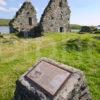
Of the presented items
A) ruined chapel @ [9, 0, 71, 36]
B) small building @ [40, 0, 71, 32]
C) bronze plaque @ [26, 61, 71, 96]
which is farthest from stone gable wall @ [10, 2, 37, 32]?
bronze plaque @ [26, 61, 71, 96]

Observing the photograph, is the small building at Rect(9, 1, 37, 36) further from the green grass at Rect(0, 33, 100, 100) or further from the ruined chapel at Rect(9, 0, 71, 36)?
the green grass at Rect(0, 33, 100, 100)

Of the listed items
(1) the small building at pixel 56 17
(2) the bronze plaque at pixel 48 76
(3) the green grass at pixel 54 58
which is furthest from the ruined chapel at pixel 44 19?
(2) the bronze plaque at pixel 48 76

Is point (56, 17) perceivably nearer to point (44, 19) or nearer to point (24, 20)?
point (44, 19)

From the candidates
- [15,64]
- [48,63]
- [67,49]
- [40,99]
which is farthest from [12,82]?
[67,49]

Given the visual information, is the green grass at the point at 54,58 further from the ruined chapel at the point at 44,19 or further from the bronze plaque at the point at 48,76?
the ruined chapel at the point at 44,19

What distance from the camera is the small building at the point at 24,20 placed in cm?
3089

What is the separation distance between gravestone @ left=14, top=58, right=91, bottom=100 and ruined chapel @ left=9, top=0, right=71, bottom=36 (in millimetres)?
A: 23088

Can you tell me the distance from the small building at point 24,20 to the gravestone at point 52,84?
24.2 metres

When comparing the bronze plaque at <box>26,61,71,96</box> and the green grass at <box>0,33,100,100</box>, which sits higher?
the bronze plaque at <box>26,61,71,96</box>

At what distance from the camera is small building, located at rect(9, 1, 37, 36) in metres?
30.9

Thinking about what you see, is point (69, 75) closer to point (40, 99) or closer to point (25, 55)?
point (40, 99)

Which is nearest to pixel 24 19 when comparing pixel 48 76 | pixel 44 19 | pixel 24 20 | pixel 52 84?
pixel 24 20

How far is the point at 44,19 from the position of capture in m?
29.8

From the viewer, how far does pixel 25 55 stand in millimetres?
14344
